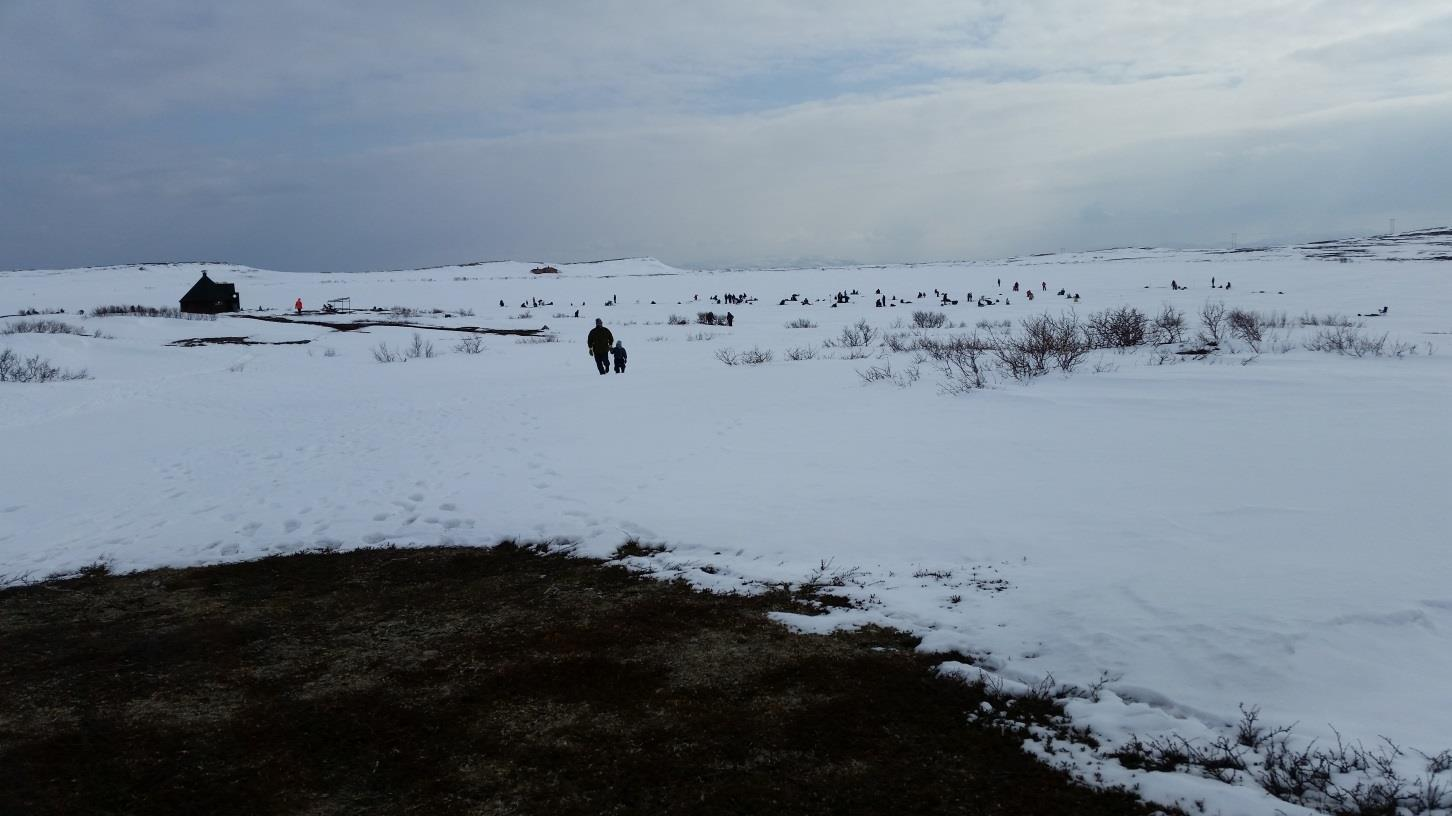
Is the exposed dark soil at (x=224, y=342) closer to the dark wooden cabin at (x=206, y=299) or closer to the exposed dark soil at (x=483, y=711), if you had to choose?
the dark wooden cabin at (x=206, y=299)

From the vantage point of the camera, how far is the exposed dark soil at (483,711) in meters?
3.21

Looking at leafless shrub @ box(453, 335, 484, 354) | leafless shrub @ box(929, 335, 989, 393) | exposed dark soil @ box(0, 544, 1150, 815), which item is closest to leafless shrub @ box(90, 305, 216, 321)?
leafless shrub @ box(453, 335, 484, 354)

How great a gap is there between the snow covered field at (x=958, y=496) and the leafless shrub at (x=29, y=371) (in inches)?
66.3

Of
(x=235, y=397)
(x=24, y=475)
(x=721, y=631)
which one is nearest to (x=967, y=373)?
(x=721, y=631)

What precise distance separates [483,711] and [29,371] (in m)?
21.5

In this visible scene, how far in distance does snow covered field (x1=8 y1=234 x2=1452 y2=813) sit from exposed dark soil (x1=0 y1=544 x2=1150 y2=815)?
58 centimetres

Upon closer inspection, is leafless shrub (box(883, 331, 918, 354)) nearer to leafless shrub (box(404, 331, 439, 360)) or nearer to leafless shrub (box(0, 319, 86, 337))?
leafless shrub (box(404, 331, 439, 360))

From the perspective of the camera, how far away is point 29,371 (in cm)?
1908

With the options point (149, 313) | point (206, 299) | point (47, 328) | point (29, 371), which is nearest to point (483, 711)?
point (29, 371)

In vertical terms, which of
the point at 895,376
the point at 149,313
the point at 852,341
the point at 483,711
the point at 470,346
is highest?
the point at 149,313

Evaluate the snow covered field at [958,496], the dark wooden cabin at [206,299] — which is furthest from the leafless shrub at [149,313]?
the snow covered field at [958,496]

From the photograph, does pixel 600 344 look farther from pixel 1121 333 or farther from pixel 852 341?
pixel 1121 333

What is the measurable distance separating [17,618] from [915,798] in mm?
5926

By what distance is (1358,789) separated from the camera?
9.75ft
